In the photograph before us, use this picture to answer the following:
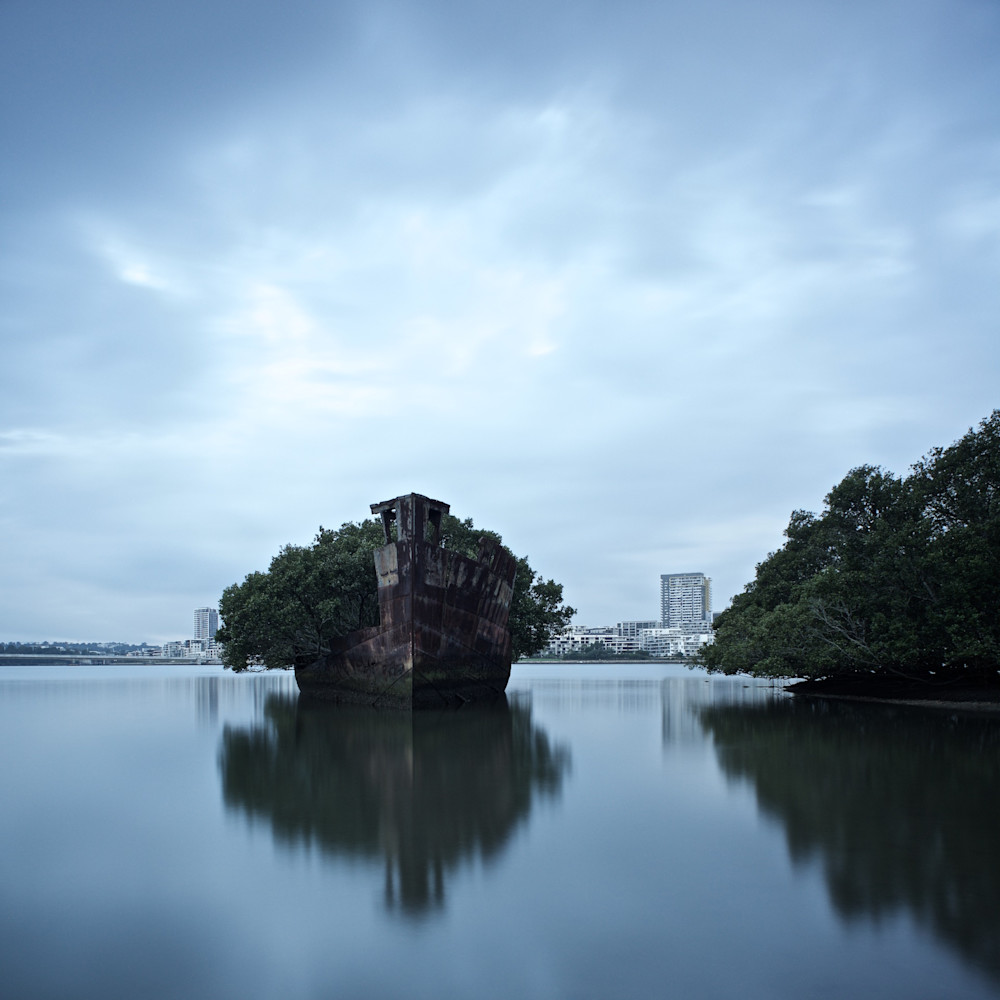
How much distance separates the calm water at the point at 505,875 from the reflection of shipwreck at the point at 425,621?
28.7 feet

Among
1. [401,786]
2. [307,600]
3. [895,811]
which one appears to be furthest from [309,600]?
[895,811]

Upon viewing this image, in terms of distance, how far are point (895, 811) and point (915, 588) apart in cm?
1960

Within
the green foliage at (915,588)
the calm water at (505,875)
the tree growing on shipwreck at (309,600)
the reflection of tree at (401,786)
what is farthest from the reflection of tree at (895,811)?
the tree growing on shipwreck at (309,600)

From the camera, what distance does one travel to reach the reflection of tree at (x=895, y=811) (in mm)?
5469

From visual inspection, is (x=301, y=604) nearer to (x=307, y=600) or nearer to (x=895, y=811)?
(x=307, y=600)

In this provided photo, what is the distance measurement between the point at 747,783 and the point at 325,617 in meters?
21.2

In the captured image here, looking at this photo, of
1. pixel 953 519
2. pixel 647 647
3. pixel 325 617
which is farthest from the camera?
pixel 647 647

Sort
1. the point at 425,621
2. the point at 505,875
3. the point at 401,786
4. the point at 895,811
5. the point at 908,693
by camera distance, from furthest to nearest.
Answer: the point at 908,693, the point at 425,621, the point at 401,786, the point at 895,811, the point at 505,875

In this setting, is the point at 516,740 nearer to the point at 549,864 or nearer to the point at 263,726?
the point at 263,726

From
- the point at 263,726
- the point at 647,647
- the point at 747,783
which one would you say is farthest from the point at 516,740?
the point at 647,647

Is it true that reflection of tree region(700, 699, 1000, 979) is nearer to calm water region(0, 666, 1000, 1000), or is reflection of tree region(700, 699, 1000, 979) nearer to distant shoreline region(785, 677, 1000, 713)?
calm water region(0, 666, 1000, 1000)

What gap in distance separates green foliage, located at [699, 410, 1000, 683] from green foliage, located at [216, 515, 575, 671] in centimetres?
1232

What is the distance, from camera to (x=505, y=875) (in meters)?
6.44

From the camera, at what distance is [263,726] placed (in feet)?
70.1
